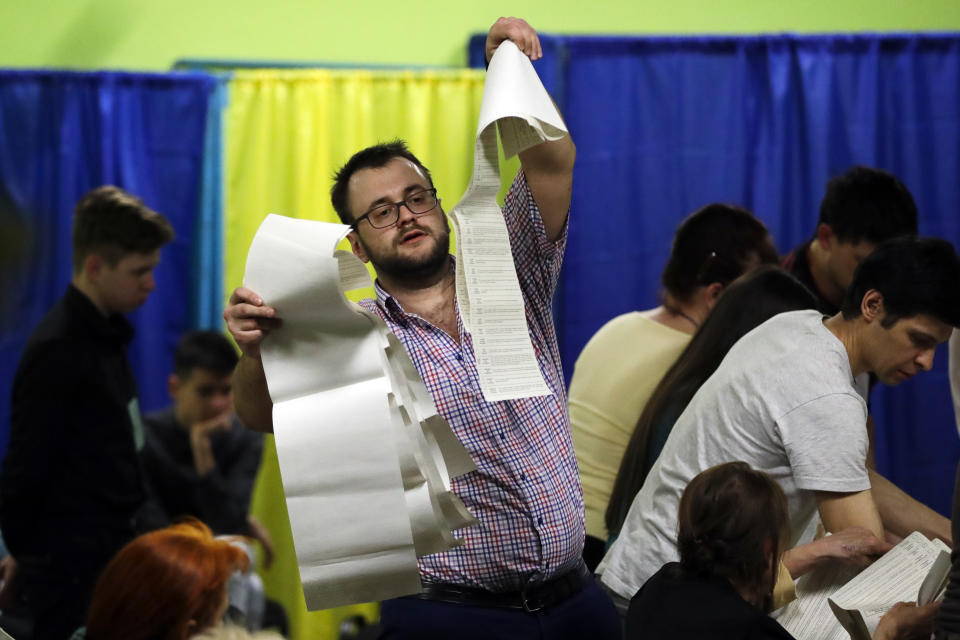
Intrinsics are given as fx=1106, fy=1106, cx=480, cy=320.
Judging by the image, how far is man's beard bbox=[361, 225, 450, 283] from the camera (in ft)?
6.00

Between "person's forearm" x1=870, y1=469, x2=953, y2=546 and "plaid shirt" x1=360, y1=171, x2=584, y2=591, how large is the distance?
0.61 metres

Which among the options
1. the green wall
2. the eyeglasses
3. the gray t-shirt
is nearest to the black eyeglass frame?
the eyeglasses

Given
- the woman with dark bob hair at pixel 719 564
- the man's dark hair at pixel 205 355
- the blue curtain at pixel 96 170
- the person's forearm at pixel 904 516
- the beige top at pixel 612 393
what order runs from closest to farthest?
the woman with dark bob hair at pixel 719 564 < the person's forearm at pixel 904 516 < the beige top at pixel 612 393 < the man's dark hair at pixel 205 355 < the blue curtain at pixel 96 170

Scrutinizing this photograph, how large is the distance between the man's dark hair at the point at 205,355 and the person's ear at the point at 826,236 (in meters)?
1.82

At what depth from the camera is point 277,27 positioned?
12.8ft

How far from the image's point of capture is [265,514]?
3.68 meters

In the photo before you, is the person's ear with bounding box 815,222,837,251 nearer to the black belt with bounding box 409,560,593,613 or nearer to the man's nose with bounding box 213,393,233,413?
the black belt with bounding box 409,560,593,613

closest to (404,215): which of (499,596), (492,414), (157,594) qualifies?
(492,414)

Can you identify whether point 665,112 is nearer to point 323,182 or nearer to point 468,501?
point 323,182

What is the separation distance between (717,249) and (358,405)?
4.37 ft

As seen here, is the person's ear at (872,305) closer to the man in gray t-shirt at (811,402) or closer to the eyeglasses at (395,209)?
the man in gray t-shirt at (811,402)

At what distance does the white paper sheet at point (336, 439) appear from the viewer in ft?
4.83

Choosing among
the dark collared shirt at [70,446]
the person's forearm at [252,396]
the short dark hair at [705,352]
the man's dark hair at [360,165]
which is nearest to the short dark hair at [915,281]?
the short dark hair at [705,352]

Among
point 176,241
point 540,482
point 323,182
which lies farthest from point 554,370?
point 176,241
